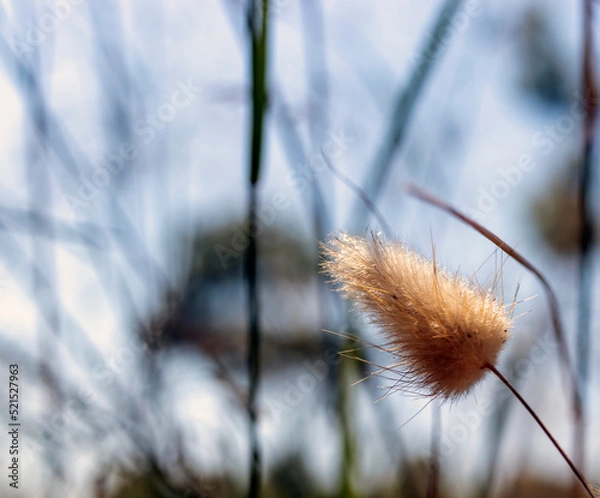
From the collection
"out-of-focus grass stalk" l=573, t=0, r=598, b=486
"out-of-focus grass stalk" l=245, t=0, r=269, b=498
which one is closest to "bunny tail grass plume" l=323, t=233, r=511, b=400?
"out-of-focus grass stalk" l=245, t=0, r=269, b=498

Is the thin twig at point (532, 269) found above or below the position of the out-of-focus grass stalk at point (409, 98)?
below

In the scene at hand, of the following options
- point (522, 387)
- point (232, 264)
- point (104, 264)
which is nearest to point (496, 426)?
point (522, 387)

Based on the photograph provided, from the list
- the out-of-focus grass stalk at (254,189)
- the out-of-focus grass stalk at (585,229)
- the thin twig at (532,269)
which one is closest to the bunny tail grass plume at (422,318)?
the thin twig at (532,269)

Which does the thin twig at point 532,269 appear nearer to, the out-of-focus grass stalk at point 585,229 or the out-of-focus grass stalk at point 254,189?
the out-of-focus grass stalk at point 585,229

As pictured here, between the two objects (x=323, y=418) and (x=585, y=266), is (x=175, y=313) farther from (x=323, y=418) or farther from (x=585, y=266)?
(x=585, y=266)

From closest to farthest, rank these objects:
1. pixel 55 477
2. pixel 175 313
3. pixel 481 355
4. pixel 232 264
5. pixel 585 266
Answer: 1. pixel 481 355
2. pixel 585 266
3. pixel 55 477
4. pixel 175 313
5. pixel 232 264

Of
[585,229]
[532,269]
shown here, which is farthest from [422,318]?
[585,229]
